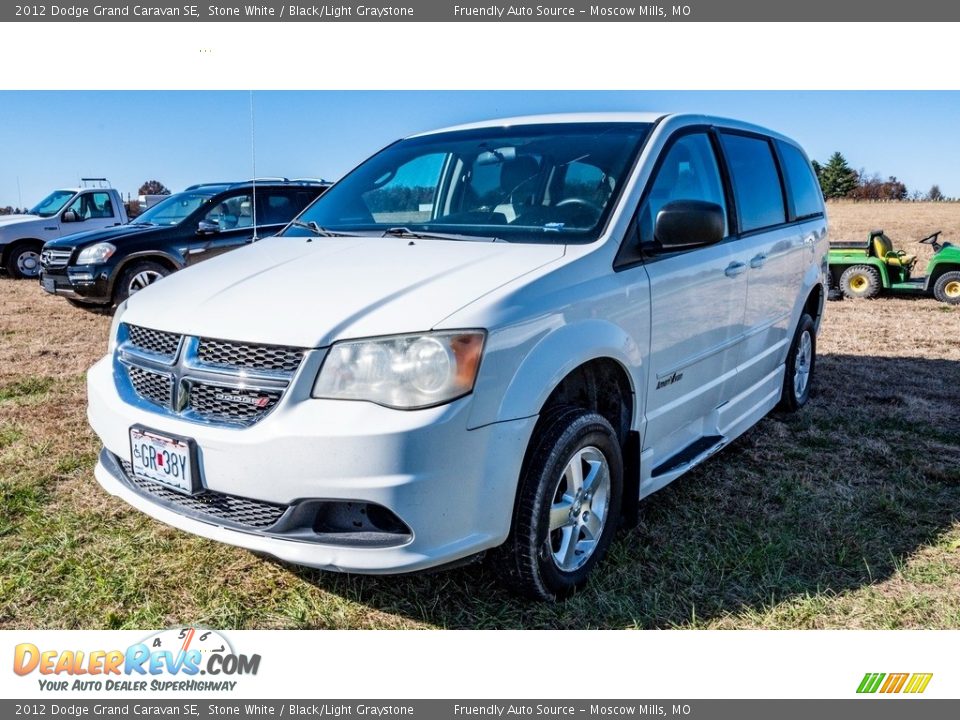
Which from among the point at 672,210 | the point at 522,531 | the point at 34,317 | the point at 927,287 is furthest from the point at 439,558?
the point at 927,287

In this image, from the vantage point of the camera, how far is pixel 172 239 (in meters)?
9.67

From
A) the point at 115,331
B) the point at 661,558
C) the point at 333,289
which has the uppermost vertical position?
the point at 333,289

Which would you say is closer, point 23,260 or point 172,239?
point 172,239

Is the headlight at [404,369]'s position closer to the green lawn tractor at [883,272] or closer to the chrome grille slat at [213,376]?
the chrome grille slat at [213,376]

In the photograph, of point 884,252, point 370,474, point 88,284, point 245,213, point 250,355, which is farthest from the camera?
point 884,252

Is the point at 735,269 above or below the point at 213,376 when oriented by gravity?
above

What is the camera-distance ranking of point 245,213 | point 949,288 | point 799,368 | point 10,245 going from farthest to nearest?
point 10,245 < point 949,288 < point 245,213 < point 799,368

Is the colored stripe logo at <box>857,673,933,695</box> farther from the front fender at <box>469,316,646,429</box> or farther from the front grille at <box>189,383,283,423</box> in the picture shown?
the front grille at <box>189,383,283,423</box>

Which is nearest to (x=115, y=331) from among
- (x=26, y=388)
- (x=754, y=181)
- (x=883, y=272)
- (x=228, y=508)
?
(x=228, y=508)

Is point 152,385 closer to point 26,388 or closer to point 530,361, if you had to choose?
point 530,361

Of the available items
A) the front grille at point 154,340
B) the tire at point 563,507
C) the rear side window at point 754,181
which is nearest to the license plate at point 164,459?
the front grille at point 154,340

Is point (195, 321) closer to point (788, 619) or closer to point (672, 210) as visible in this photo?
point (672, 210)

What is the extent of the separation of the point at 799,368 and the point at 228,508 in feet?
13.7

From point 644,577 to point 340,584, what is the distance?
118cm
